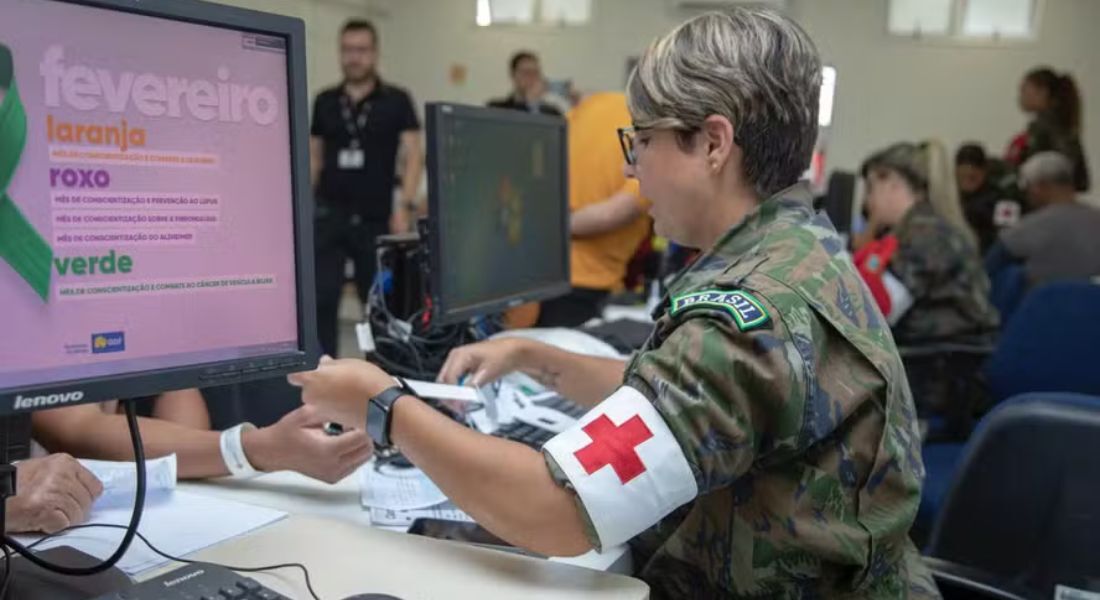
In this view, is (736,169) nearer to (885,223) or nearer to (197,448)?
(197,448)

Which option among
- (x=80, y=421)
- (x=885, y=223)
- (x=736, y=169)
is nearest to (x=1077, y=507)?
(x=736, y=169)

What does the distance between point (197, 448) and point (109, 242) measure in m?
0.47

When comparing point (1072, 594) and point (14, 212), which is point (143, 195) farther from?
point (1072, 594)

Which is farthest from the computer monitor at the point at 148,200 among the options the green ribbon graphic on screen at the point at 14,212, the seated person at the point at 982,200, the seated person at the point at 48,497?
the seated person at the point at 982,200

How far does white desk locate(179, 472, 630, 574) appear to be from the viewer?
3.71ft

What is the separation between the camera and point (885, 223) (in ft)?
11.1

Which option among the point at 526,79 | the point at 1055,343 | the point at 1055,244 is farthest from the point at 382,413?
the point at 526,79

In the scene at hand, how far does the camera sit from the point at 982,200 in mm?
5172

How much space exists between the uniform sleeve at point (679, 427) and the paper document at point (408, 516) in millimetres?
294

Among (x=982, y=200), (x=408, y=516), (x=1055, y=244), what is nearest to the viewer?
(x=408, y=516)

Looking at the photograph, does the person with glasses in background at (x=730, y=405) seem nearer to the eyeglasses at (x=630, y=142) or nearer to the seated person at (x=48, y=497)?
the eyeglasses at (x=630, y=142)

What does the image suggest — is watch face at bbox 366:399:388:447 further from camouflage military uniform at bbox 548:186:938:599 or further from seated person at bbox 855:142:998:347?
seated person at bbox 855:142:998:347

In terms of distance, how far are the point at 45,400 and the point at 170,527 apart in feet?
0.97

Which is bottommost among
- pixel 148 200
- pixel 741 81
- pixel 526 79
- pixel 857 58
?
pixel 148 200
